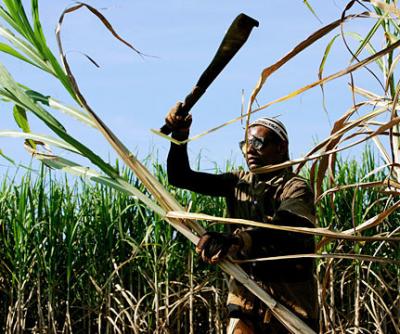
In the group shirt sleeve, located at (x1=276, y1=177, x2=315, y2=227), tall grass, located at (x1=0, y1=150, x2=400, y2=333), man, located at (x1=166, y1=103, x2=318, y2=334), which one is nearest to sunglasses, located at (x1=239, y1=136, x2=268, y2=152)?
man, located at (x1=166, y1=103, x2=318, y2=334)

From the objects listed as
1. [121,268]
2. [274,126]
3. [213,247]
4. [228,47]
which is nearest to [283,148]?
[274,126]

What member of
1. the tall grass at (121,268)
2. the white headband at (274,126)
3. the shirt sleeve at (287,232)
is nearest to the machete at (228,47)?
the shirt sleeve at (287,232)

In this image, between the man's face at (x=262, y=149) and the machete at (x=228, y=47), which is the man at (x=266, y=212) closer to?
the man's face at (x=262, y=149)

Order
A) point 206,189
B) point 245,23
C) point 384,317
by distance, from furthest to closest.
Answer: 1. point 384,317
2. point 206,189
3. point 245,23

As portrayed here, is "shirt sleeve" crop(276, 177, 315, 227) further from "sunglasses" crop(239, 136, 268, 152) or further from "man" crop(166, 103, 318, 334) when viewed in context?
"sunglasses" crop(239, 136, 268, 152)

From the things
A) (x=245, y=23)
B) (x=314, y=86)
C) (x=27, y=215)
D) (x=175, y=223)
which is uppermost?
(x=27, y=215)

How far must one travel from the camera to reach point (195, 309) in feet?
20.8

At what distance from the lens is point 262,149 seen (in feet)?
9.21

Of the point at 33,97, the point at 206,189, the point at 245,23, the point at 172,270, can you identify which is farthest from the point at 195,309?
the point at 245,23

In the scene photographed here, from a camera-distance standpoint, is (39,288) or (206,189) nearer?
(206,189)

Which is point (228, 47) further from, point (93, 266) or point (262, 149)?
point (93, 266)

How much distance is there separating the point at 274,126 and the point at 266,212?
0.30m

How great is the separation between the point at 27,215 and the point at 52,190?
265 millimetres

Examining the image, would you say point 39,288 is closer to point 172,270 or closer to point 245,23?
point 172,270
